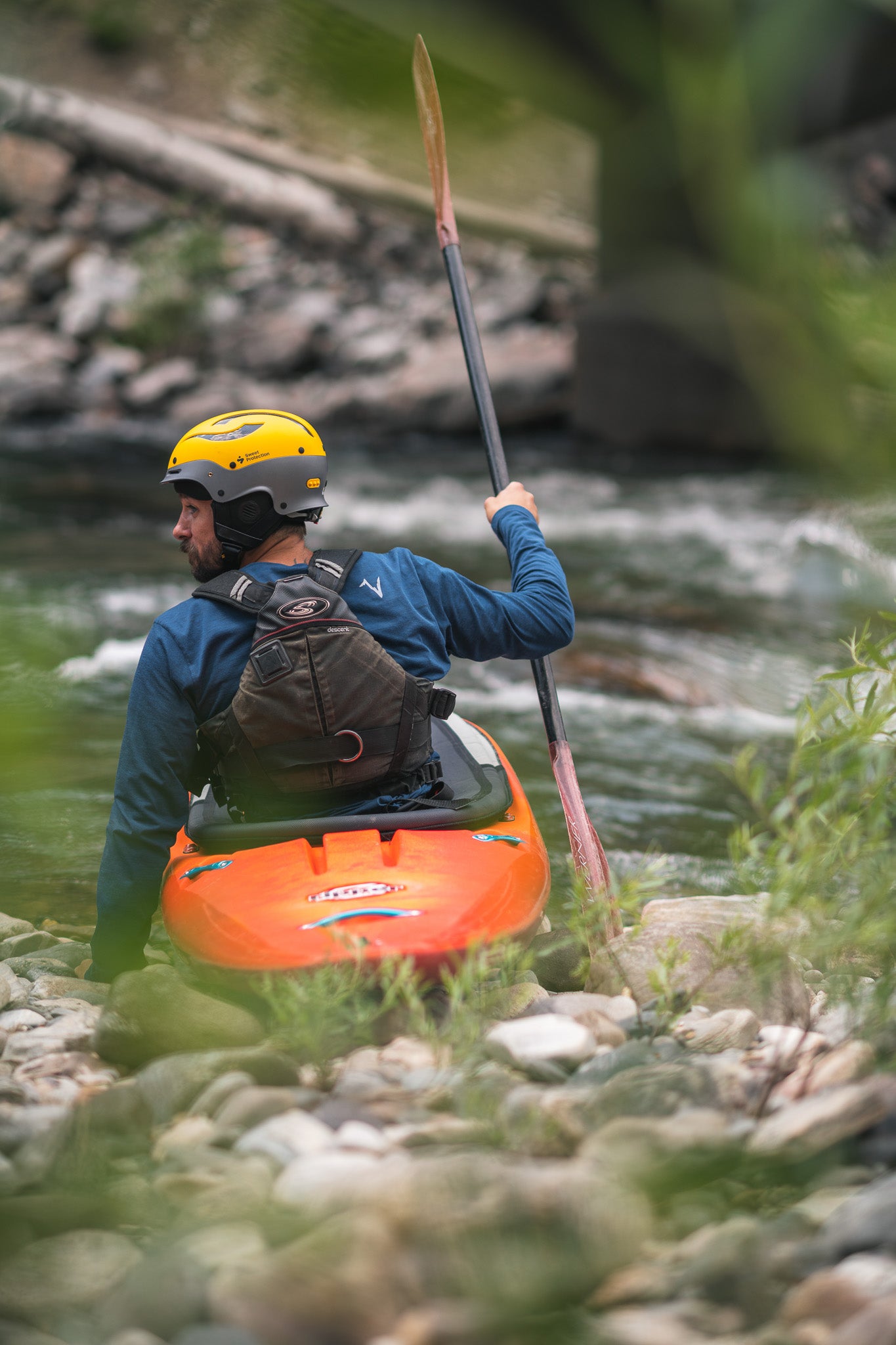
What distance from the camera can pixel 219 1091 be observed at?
6.09 ft

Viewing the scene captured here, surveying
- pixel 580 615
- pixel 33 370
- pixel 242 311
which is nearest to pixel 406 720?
pixel 580 615

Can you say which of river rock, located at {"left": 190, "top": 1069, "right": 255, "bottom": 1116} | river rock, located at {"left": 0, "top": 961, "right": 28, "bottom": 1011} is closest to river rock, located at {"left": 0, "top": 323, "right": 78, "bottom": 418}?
river rock, located at {"left": 0, "top": 961, "right": 28, "bottom": 1011}

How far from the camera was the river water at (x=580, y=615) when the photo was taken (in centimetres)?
140

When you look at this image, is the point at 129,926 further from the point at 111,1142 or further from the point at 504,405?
the point at 504,405

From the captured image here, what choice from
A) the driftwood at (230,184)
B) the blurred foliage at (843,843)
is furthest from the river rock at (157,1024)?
the driftwood at (230,184)

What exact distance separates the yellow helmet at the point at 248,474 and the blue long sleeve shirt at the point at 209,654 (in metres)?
0.09

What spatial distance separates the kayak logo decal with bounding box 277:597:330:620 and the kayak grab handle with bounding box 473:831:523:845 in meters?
0.56

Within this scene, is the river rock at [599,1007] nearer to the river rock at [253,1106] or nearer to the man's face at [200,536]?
the river rock at [253,1106]

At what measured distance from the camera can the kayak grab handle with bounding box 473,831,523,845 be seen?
254cm

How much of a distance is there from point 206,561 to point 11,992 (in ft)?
3.12

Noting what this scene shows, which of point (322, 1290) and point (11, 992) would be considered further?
point (11, 992)

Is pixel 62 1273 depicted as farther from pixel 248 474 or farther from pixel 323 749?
pixel 248 474

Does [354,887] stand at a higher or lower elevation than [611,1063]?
higher

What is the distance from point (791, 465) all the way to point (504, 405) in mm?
14081
